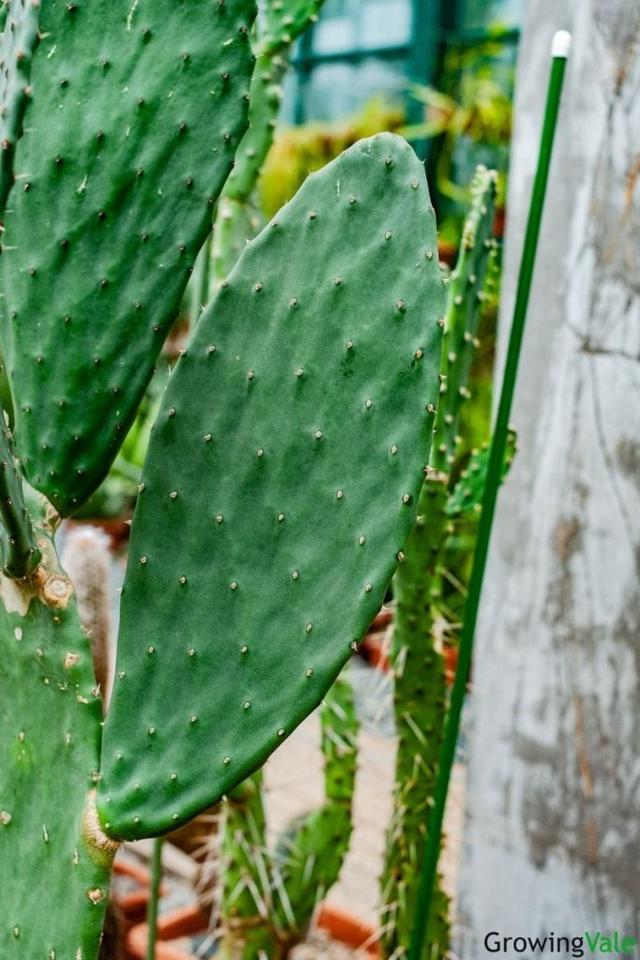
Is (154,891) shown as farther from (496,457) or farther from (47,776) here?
(496,457)

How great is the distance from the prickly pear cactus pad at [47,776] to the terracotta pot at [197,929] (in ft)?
3.51

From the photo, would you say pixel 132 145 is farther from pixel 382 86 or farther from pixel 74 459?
pixel 382 86

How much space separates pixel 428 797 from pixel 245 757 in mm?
577

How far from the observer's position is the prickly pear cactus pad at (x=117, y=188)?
663 millimetres

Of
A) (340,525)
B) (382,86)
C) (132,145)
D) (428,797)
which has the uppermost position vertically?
(382,86)

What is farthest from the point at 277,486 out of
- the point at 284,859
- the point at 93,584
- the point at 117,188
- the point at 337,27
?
the point at 337,27

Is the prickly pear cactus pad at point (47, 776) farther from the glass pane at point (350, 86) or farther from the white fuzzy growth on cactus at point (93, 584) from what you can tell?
the glass pane at point (350, 86)

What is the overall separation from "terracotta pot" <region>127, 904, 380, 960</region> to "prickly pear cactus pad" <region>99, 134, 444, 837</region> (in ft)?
3.83

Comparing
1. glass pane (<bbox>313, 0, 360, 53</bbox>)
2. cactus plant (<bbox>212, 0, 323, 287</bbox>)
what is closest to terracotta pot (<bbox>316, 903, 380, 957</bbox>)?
cactus plant (<bbox>212, 0, 323, 287</bbox>)

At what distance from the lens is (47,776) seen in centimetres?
65

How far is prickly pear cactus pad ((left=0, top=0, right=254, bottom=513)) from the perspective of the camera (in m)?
0.66

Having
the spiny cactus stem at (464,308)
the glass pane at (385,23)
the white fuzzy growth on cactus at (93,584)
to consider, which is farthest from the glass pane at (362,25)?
the spiny cactus stem at (464,308)

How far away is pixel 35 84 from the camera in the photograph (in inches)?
26.9

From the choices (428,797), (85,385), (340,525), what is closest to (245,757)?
(340,525)
